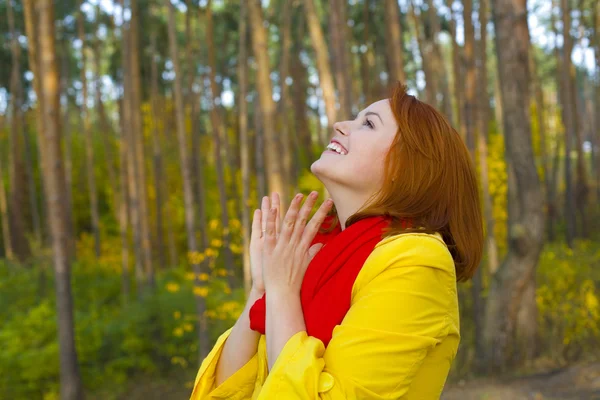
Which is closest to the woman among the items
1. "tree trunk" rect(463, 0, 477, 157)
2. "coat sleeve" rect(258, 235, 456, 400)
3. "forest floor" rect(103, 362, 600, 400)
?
"coat sleeve" rect(258, 235, 456, 400)

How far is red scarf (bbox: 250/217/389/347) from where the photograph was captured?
1.51 meters

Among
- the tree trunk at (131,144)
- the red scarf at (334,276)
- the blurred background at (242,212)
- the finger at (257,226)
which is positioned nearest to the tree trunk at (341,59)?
the blurred background at (242,212)

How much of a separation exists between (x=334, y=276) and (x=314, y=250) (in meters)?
0.18

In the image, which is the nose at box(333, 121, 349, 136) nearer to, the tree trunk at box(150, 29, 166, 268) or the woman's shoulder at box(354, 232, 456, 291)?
the woman's shoulder at box(354, 232, 456, 291)

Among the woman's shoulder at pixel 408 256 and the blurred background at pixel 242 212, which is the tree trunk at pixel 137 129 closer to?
the blurred background at pixel 242 212

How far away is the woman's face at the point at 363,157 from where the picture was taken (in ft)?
5.44

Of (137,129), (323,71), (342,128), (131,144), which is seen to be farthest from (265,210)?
(137,129)

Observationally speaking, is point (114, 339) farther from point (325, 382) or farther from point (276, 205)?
point (325, 382)

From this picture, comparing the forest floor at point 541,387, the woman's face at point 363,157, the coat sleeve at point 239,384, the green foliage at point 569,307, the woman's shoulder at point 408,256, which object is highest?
the woman's face at point 363,157

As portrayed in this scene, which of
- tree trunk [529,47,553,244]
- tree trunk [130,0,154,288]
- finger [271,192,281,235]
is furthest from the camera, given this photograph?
tree trunk [529,47,553,244]

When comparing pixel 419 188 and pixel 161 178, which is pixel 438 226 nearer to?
pixel 419 188

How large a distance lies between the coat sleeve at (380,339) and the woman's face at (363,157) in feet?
0.76

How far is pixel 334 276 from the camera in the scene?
60.7 inches

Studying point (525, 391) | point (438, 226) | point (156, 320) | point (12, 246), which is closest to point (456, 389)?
point (525, 391)
